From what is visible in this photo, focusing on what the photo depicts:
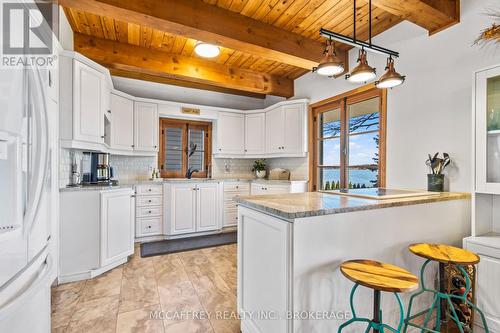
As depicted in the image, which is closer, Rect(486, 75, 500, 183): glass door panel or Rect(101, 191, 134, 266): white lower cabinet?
Rect(486, 75, 500, 183): glass door panel

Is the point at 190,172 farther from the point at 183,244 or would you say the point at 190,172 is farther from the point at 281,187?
the point at 281,187

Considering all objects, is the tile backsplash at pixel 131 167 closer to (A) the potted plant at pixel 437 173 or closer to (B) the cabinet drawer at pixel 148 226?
(B) the cabinet drawer at pixel 148 226

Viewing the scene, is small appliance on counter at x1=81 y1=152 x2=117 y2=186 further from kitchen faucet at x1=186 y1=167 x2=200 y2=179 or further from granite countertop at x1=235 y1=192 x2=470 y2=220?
granite countertop at x1=235 y1=192 x2=470 y2=220

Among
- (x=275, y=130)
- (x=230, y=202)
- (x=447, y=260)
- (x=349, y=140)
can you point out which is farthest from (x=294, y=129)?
(x=447, y=260)

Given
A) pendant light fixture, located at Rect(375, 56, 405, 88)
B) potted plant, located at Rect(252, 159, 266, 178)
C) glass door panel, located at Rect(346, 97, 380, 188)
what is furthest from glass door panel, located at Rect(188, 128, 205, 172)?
pendant light fixture, located at Rect(375, 56, 405, 88)

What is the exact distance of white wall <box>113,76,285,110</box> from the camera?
13.4 ft

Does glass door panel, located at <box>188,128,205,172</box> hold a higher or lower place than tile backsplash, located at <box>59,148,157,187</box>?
higher

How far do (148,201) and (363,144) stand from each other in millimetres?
3213

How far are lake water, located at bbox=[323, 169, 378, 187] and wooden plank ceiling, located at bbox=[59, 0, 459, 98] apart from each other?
153 cm

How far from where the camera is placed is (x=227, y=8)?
240 centimetres

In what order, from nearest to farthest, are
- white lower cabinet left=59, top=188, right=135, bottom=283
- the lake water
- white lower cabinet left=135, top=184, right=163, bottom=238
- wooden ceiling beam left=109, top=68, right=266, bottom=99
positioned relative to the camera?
white lower cabinet left=59, top=188, right=135, bottom=283, the lake water, white lower cabinet left=135, top=184, right=163, bottom=238, wooden ceiling beam left=109, top=68, right=266, bottom=99

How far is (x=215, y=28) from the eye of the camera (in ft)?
7.70

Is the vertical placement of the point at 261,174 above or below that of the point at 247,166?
below

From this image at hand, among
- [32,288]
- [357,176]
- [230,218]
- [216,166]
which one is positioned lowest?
[230,218]
